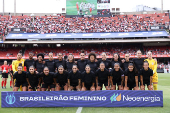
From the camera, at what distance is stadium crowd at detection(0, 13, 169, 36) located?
4141 centimetres

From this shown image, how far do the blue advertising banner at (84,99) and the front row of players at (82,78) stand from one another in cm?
79

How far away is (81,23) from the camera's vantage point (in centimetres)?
4416

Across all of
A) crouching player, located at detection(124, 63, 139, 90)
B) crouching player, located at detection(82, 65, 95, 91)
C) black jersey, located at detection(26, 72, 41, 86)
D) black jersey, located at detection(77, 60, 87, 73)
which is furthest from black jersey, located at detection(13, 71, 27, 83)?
crouching player, located at detection(124, 63, 139, 90)

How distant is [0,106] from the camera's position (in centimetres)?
719

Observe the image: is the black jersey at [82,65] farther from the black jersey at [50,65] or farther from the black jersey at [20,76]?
the black jersey at [20,76]

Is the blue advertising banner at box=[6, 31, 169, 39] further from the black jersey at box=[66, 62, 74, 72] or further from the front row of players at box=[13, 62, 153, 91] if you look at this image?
the front row of players at box=[13, 62, 153, 91]

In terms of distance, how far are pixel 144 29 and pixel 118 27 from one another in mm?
5564

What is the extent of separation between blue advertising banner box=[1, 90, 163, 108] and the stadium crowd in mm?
34369

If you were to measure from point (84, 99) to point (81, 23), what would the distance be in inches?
1513

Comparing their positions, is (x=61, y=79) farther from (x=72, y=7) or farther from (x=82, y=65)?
(x=72, y=7)

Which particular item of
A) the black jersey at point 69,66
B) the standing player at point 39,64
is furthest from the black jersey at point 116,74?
the standing player at point 39,64

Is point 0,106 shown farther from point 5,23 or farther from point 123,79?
point 5,23

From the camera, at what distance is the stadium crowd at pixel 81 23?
41.4m

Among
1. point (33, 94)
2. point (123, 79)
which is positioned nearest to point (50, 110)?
point (33, 94)
